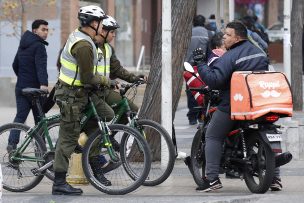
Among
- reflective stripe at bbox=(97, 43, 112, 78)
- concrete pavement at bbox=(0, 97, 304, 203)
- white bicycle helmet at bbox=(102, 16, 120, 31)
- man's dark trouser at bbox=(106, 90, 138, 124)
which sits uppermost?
white bicycle helmet at bbox=(102, 16, 120, 31)

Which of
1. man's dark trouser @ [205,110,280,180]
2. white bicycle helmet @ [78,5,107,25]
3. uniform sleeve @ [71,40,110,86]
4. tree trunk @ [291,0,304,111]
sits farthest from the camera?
tree trunk @ [291,0,304,111]

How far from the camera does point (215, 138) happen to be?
392 inches

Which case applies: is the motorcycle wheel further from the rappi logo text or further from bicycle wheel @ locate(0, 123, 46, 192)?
bicycle wheel @ locate(0, 123, 46, 192)

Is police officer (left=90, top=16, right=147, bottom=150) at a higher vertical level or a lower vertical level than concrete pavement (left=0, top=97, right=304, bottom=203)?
higher

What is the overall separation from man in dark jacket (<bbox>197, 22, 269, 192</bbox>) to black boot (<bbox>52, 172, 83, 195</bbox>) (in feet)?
4.23

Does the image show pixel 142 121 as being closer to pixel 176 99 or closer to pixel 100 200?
pixel 100 200

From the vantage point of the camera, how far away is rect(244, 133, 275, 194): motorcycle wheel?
9.52 metres

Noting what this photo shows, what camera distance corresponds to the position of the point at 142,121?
10.2 metres

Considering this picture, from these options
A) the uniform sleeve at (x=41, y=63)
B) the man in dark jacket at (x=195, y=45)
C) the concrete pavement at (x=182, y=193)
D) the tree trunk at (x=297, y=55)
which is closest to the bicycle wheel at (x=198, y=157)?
the concrete pavement at (x=182, y=193)

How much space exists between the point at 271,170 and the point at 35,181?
2387mm

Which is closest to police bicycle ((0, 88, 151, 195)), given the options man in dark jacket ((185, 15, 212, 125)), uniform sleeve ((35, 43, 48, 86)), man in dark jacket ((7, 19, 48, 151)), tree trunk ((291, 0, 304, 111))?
uniform sleeve ((35, 43, 48, 86))

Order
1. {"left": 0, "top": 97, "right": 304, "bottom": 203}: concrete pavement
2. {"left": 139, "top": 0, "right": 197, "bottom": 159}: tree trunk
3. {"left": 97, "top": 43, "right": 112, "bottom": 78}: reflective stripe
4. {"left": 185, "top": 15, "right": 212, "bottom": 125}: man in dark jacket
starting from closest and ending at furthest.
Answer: {"left": 0, "top": 97, "right": 304, "bottom": 203}: concrete pavement
{"left": 97, "top": 43, "right": 112, "bottom": 78}: reflective stripe
{"left": 139, "top": 0, "right": 197, "bottom": 159}: tree trunk
{"left": 185, "top": 15, "right": 212, "bottom": 125}: man in dark jacket

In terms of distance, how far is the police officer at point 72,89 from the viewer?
381 inches

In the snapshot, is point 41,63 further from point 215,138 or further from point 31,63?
point 215,138
